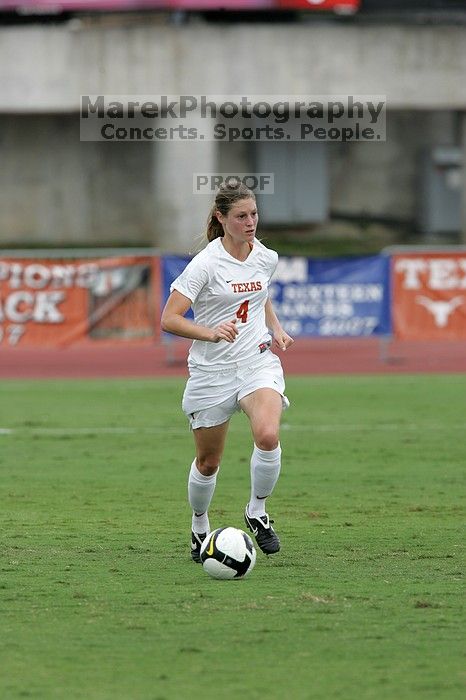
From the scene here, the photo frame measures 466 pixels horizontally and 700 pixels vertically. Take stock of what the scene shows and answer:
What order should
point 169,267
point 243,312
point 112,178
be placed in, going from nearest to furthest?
point 243,312
point 169,267
point 112,178

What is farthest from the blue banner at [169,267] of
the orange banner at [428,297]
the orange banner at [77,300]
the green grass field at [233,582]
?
the green grass field at [233,582]

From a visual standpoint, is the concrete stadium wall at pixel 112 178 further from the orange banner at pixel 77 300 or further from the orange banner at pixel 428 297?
the orange banner at pixel 428 297

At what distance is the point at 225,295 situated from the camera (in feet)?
25.8

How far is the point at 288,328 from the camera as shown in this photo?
1973cm

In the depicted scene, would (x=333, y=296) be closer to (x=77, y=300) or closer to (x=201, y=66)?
(x=77, y=300)

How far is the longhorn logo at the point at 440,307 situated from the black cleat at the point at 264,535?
40.1 feet

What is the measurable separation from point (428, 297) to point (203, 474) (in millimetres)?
12358

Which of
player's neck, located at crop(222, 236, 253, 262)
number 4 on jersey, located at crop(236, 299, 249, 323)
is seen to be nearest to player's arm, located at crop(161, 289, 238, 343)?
number 4 on jersey, located at crop(236, 299, 249, 323)

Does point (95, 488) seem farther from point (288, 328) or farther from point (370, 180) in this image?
point (370, 180)

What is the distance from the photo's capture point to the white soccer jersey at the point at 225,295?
25.7 ft

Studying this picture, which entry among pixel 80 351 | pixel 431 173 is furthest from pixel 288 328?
pixel 431 173

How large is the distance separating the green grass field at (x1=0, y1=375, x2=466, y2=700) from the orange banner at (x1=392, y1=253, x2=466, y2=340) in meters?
5.15

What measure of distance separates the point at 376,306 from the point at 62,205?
20.0 meters

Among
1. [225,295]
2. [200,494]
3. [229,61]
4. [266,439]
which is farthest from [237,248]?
[229,61]
